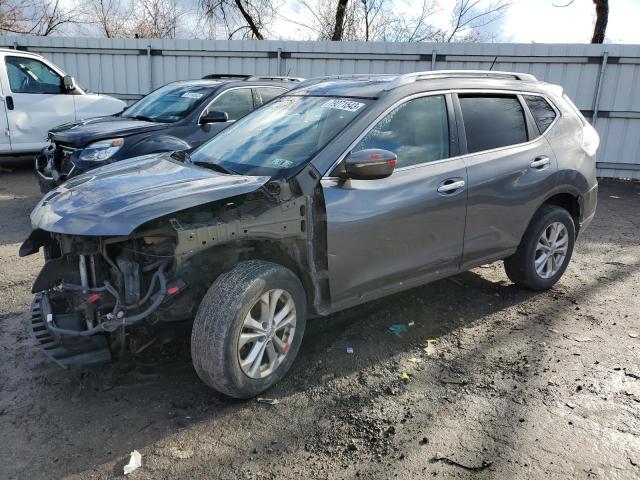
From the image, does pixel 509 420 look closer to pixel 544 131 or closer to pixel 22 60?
pixel 544 131

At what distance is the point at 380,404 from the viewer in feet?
10.3

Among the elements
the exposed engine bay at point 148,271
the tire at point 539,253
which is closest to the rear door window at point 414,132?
the exposed engine bay at point 148,271

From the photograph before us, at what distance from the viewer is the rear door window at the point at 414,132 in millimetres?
3595

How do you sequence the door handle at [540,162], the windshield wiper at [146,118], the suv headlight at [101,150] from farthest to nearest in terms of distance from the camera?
the windshield wiper at [146,118], the suv headlight at [101,150], the door handle at [540,162]

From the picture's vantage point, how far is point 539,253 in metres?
4.75

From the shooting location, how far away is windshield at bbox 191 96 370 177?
349cm

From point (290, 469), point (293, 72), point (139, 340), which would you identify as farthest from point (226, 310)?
point (293, 72)

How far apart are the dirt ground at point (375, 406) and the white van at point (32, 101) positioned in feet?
19.2

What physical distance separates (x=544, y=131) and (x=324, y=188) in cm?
239

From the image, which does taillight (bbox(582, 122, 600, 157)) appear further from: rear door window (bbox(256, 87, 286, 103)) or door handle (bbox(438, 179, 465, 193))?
rear door window (bbox(256, 87, 286, 103))

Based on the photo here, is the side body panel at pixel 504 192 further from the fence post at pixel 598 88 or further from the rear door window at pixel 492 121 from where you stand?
the fence post at pixel 598 88

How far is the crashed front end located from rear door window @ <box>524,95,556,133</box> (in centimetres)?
328

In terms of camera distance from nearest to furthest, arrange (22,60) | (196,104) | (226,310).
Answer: (226,310), (196,104), (22,60)

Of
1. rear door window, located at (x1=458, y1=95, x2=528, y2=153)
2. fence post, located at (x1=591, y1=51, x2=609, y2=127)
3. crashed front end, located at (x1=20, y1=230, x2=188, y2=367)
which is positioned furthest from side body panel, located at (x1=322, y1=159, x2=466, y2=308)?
fence post, located at (x1=591, y1=51, x2=609, y2=127)
